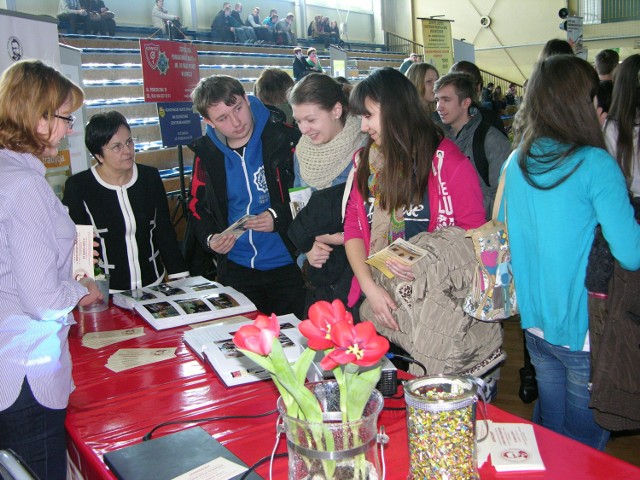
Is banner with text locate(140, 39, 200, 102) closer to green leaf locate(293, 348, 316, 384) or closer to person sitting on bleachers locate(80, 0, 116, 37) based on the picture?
person sitting on bleachers locate(80, 0, 116, 37)

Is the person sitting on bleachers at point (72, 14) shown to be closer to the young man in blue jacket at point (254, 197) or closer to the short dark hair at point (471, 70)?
the short dark hair at point (471, 70)

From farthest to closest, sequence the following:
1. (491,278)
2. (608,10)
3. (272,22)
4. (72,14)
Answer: (608,10)
(272,22)
(72,14)
(491,278)

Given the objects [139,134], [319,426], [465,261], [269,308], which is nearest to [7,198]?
[319,426]

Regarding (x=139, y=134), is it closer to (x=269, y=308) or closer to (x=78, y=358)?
(x=269, y=308)

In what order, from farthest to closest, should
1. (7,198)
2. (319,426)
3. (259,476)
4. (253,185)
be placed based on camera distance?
1. (253,185)
2. (7,198)
3. (259,476)
4. (319,426)

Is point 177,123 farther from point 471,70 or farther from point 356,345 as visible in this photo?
point 356,345

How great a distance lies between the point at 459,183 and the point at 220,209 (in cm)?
109

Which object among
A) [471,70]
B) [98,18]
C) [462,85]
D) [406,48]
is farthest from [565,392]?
[406,48]

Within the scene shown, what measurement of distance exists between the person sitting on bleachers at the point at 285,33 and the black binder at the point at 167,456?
37.4 feet

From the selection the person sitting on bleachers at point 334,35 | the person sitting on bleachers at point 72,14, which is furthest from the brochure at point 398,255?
the person sitting on bleachers at point 334,35

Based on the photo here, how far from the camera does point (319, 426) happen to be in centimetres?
92

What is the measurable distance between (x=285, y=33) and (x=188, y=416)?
11.4 m

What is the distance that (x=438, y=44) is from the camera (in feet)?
28.9

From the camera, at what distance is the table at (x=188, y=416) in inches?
45.4
